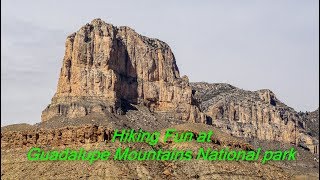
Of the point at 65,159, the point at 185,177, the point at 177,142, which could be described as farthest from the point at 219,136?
the point at 65,159

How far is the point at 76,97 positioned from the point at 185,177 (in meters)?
94.2

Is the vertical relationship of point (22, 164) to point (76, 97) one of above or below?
below

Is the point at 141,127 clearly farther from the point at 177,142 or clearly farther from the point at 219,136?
the point at 177,142

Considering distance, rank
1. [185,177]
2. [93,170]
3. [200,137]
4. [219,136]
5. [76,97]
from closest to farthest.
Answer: [93,170]
[185,177]
[200,137]
[219,136]
[76,97]

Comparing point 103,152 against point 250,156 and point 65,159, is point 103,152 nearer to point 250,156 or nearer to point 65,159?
point 65,159

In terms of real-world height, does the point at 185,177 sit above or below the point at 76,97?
below

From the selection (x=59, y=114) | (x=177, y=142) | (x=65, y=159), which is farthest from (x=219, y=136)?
(x=59, y=114)

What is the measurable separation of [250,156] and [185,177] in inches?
881

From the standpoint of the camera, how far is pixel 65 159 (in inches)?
4048

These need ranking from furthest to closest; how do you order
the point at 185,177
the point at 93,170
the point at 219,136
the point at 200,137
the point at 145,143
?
the point at 219,136, the point at 200,137, the point at 145,143, the point at 185,177, the point at 93,170

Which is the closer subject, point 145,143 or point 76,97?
point 145,143

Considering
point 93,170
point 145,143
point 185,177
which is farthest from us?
point 145,143

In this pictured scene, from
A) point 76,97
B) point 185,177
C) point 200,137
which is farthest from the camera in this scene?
point 76,97

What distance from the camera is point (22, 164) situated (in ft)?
335
